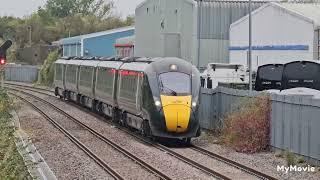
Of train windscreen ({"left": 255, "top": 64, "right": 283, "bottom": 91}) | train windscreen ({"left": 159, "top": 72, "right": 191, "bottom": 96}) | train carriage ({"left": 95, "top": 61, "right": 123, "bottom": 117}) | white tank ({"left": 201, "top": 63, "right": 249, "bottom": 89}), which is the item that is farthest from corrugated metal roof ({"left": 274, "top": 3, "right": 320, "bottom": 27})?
train windscreen ({"left": 159, "top": 72, "right": 191, "bottom": 96})

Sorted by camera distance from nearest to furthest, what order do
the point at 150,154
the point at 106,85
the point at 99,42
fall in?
the point at 150,154 → the point at 106,85 → the point at 99,42

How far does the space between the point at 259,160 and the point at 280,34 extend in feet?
71.9

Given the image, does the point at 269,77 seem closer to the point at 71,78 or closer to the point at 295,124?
the point at 295,124

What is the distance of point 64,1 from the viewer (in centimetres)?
14262

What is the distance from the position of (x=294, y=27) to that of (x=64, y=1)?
4290 inches

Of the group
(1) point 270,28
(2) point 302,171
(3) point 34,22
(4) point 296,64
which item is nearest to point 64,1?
(3) point 34,22

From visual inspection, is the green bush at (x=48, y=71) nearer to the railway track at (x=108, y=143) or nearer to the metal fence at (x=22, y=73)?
the metal fence at (x=22, y=73)

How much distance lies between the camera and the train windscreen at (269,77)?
92.3 ft

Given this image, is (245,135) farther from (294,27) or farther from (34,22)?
(34,22)

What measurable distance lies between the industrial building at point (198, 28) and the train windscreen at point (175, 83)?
2301 centimetres

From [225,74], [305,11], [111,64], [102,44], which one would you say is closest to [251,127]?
[111,64]

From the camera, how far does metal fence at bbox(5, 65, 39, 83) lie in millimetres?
80125

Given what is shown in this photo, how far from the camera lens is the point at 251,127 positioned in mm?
20812

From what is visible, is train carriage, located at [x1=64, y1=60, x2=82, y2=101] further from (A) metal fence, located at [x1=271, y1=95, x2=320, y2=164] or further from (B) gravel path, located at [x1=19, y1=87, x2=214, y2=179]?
(A) metal fence, located at [x1=271, y1=95, x2=320, y2=164]
